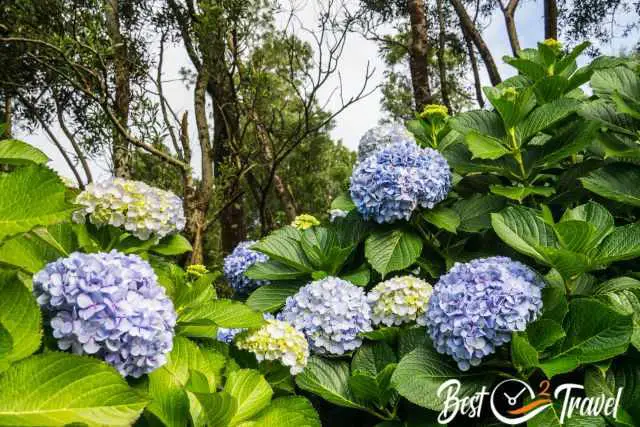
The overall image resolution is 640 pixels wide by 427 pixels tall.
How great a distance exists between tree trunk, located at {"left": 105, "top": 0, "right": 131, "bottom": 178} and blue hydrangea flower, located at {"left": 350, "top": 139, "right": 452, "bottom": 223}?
10.6ft

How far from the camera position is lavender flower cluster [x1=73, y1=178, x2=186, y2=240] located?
5.82 feet

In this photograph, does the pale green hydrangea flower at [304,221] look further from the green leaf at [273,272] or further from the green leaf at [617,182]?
the green leaf at [617,182]

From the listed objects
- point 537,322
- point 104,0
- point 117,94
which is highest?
point 104,0

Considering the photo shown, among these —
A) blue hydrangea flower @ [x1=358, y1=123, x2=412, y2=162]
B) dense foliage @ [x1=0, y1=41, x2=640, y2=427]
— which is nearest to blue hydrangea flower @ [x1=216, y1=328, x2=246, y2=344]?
dense foliage @ [x1=0, y1=41, x2=640, y2=427]

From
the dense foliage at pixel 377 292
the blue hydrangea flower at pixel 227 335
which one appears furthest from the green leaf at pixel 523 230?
the blue hydrangea flower at pixel 227 335

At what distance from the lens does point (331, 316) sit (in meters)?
1.68

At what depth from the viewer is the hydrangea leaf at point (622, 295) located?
1510 mm

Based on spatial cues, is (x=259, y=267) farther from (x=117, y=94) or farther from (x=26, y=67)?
(x=26, y=67)

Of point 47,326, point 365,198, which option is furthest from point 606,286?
point 47,326

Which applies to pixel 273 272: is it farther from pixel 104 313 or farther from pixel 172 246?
pixel 104 313

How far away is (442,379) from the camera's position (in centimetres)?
146

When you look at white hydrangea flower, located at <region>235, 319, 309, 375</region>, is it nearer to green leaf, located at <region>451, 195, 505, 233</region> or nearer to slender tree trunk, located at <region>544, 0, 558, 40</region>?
green leaf, located at <region>451, 195, 505, 233</region>

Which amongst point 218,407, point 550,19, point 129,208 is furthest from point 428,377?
point 550,19

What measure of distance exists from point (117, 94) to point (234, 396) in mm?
5333
